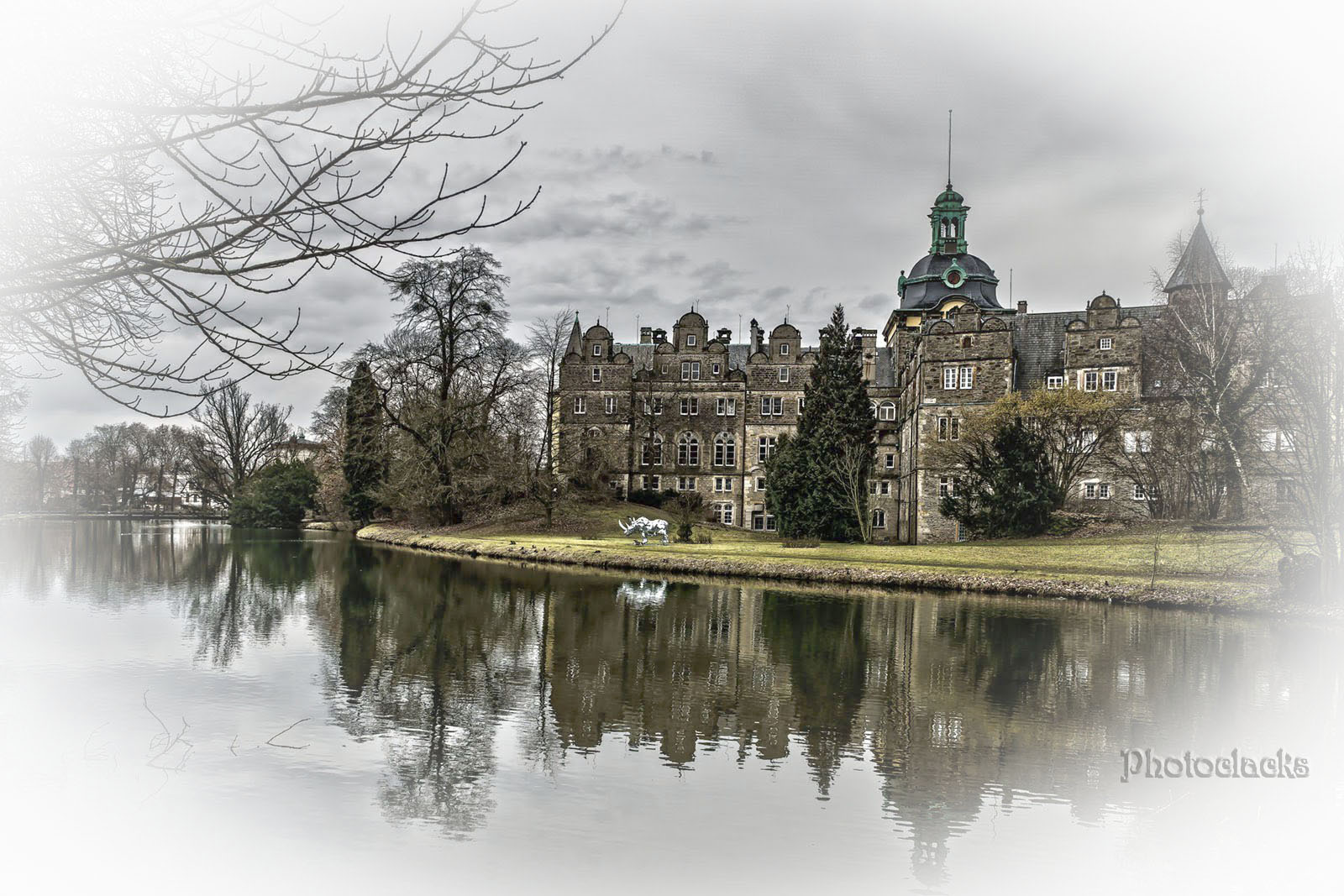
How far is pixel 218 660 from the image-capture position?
41.7 ft

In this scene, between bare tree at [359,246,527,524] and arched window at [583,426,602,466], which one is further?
arched window at [583,426,602,466]

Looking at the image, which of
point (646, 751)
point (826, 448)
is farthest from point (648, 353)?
point (646, 751)

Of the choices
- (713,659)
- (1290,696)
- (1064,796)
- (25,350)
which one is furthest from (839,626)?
(25,350)

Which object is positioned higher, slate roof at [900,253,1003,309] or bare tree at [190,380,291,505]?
slate roof at [900,253,1003,309]

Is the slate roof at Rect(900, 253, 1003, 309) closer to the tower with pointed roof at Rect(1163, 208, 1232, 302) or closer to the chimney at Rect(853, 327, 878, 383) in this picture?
the chimney at Rect(853, 327, 878, 383)

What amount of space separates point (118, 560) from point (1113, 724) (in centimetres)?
2779

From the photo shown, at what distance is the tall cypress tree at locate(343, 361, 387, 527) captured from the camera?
44750mm

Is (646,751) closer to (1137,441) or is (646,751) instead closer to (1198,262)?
(1137,441)

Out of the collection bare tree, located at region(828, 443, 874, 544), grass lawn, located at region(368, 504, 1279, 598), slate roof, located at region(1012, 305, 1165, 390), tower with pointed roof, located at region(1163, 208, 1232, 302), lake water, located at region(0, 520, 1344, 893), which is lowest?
lake water, located at region(0, 520, 1344, 893)

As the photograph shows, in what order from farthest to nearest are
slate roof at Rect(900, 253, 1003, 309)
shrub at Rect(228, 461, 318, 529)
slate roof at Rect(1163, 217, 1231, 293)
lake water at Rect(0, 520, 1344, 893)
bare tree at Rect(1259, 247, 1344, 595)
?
slate roof at Rect(900, 253, 1003, 309)
shrub at Rect(228, 461, 318, 529)
slate roof at Rect(1163, 217, 1231, 293)
bare tree at Rect(1259, 247, 1344, 595)
lake water at Rect(0, 520, 1344, 893)

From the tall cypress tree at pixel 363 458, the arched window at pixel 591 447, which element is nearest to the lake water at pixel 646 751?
the tall cypress tree at pixel 363 458

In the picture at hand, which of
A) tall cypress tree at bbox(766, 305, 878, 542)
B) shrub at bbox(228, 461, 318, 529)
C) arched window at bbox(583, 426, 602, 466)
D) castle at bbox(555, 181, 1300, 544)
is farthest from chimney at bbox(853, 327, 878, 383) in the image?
shrub at bbox(228, 461, 318, 529)

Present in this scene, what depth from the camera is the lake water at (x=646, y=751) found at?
21.1 ft

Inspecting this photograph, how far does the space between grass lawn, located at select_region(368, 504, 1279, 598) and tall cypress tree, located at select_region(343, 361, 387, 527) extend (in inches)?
287
